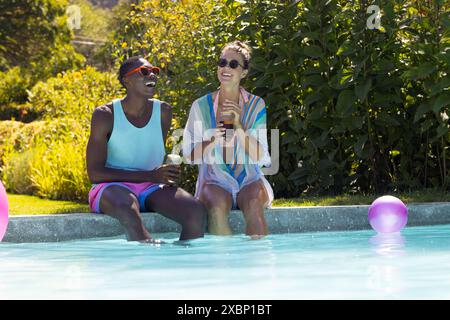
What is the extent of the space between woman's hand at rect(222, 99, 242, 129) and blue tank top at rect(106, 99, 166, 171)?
0.58 metres

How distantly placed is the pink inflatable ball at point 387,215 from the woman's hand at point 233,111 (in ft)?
4.04

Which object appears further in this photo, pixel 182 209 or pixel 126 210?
pixel 182 209

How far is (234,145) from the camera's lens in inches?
283

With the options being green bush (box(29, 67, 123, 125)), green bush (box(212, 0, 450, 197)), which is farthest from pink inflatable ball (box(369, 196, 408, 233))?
green bush (box(29, 67, 123, 125))

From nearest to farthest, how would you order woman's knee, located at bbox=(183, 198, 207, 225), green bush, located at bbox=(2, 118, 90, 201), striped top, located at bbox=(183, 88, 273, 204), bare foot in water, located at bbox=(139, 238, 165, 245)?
bare foot in water, located at bbox=(139, 238, 165, 245) < woman's knee, located at bbox=(183, 198, 207, 225) < striped top, located at bbox=(183, 88, 273, 204) < green bush, located at bbox=(2, 118, 90, 201)

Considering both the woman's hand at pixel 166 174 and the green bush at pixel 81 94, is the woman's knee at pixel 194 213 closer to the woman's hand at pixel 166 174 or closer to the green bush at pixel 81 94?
the woman's hand at pixel 166 174

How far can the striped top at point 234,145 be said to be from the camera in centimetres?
716

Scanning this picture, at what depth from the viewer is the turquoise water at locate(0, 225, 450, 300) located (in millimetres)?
4605

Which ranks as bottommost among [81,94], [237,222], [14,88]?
[237,222]

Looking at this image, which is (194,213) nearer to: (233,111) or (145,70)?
(233,111)

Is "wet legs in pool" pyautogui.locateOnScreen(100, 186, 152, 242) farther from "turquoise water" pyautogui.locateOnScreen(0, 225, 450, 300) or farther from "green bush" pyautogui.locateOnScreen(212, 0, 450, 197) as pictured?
"green bush" pyautogui.locateOnScreen(212, 0, 450, 197)

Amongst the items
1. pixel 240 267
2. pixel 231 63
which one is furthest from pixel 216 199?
pixel 240 267

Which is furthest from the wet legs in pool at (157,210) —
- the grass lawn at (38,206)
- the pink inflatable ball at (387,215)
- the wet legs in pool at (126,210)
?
the grass lawn at (38,206)

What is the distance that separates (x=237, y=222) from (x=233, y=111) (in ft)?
2.96
